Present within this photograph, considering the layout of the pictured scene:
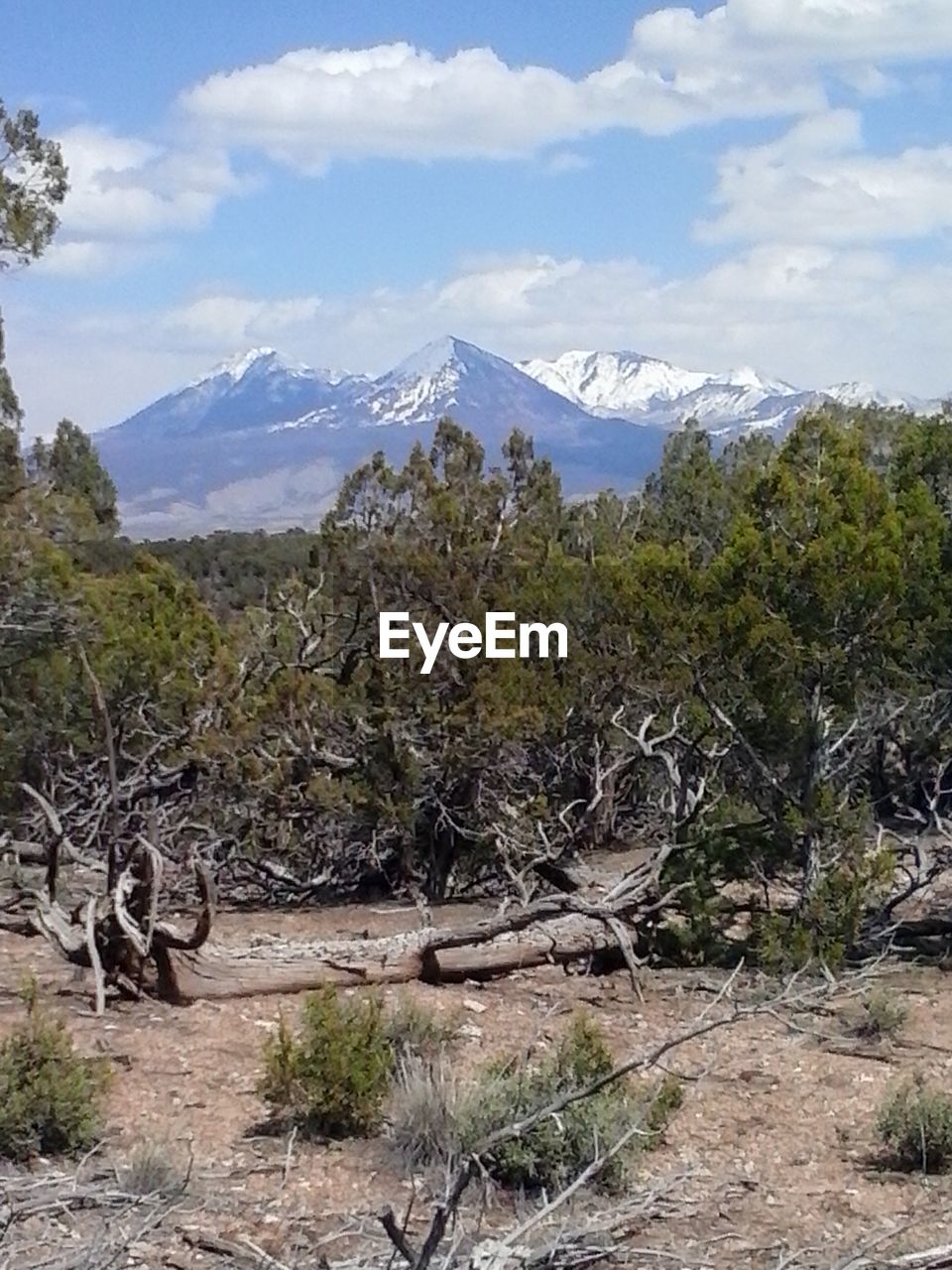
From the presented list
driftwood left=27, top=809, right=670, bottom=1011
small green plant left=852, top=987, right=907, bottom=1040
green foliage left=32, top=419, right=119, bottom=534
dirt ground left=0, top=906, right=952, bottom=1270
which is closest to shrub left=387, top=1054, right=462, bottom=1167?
dirt ground left=0, top=906, right=952, bottom=1270

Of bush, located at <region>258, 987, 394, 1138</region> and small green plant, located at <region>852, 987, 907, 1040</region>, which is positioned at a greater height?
bush, located at <region>258, 987, 394, 1138</region>

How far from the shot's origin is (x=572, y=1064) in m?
6.89

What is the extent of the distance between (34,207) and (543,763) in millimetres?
7685

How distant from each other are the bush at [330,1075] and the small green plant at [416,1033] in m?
0.79

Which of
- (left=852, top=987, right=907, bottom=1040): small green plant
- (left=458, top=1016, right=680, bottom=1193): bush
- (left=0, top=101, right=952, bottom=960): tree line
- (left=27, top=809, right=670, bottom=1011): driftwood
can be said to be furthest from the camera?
(left=0, top=101, right=952, bottom=960): tree line

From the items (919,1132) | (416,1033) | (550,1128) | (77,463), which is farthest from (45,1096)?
(77,463)

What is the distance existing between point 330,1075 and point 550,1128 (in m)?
1.18

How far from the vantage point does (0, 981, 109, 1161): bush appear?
614cm

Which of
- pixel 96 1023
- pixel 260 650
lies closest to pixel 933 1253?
pixel 96 1023

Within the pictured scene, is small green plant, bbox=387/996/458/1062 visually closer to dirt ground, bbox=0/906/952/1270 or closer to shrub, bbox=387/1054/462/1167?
dirt ground, bbox=0/906/952/1270

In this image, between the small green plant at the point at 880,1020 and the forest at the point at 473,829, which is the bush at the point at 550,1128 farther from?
the small green plant at the point at 880,1020

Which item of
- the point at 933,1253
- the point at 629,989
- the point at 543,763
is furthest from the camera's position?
the point at 543,763

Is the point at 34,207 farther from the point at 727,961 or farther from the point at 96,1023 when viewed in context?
the point at 727,961

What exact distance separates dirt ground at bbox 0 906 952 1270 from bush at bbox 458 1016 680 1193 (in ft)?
0.57
